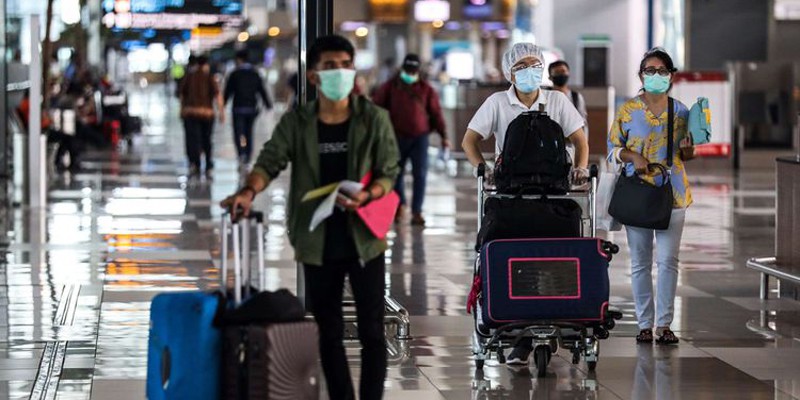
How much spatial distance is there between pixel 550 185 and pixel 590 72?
2379 cm

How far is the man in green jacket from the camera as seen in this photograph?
21.9 ft

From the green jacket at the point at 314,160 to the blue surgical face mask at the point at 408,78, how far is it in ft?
34.3

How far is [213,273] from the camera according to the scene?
13250mm

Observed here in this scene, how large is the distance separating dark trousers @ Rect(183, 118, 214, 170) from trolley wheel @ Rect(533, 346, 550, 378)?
17.2 meters

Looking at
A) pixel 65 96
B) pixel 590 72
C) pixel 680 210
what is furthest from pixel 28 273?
pixel 590 72

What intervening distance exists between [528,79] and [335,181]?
2.30m

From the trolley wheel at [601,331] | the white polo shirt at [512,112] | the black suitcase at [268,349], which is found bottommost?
the trolley wheel at [601,331]

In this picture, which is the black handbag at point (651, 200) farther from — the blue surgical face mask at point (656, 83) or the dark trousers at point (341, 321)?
the dark trousers at point (341, 321)

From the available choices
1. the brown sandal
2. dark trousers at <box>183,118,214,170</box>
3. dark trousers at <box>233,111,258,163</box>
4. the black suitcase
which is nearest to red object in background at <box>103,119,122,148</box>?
dark trousers at <box>233,111,258,163</box>

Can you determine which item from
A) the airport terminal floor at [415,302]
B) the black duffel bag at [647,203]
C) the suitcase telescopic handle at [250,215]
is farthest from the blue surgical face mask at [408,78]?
the suitcase telescopic handle at [250,215]

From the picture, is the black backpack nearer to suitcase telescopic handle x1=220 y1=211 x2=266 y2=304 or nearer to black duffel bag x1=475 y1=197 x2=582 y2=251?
black duffel bag x1=475 y1=197 x2=582 y2=251

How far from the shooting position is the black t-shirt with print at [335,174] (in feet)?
22.1

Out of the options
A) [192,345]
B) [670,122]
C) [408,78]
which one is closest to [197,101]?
[408,78]

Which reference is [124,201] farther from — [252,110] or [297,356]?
[297,356]
